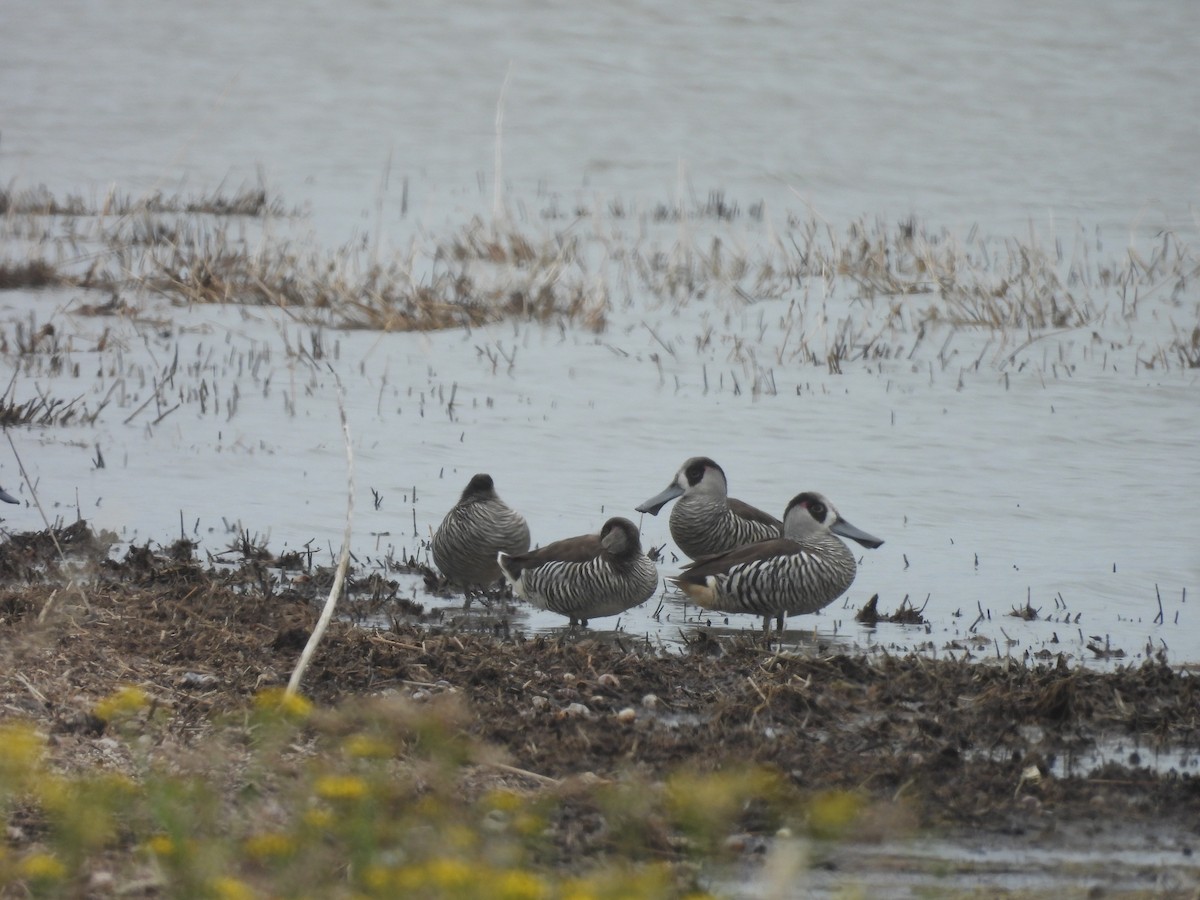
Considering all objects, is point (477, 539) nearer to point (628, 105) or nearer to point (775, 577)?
point (775, 577)

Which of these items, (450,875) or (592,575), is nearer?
(450,875)

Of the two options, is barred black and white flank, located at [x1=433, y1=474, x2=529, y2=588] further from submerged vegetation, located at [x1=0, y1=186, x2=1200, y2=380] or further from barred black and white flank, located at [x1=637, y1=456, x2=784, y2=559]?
submerged vegetation, located at [x1=0, y1=186, x2=1200, y2=380]

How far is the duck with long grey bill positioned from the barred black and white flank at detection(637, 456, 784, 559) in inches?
39.6

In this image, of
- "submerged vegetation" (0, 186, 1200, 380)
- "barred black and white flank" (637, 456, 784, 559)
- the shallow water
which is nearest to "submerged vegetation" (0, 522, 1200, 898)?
"barred black and white flank" (637, 456, 784, 559)

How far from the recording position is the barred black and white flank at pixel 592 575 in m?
7.11

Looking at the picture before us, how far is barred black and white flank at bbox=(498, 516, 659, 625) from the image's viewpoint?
711 centimetres

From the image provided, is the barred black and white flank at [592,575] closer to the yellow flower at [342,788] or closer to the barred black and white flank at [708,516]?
the barred black and white flank at [708,516]

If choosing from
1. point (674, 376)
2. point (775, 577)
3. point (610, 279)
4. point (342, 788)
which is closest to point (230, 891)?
point (342, 788)

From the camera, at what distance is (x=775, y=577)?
715 centimetres

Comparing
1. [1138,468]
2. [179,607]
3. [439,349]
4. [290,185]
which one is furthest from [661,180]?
[179,607]

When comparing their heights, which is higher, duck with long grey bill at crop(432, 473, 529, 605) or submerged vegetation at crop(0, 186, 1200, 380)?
submerged vegetation at crop(0, 186, 1200, 380)

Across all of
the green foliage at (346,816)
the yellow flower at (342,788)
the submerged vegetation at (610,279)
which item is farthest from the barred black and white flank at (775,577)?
the submerged vegetation at (610,279)

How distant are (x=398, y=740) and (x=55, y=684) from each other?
128 cm

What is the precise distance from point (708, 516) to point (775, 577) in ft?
4.31
